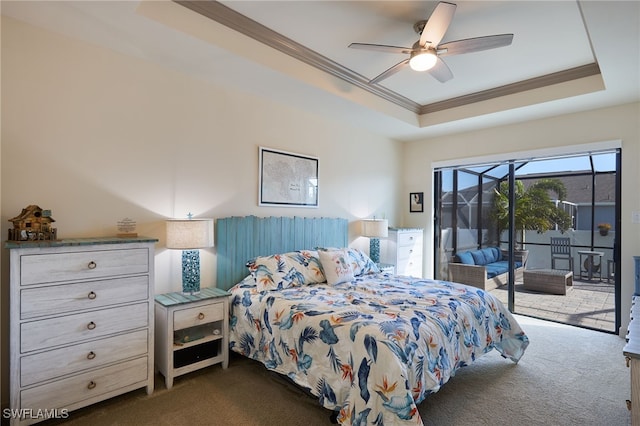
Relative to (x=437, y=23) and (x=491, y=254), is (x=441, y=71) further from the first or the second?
(x=491, y=254)

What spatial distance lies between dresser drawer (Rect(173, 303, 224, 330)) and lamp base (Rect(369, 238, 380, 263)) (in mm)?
2426

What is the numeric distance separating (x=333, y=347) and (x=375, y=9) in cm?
235

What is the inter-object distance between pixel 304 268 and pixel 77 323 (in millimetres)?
1793

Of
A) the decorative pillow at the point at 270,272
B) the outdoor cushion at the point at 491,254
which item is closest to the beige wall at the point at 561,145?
the outdoor cushion at the point at 491,254

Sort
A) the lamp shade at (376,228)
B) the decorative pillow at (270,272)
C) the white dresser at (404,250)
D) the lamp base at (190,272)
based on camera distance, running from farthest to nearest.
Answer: the white dresser at (404,250), the lamp shade at (376,228), the decorative pillow at (270,272), the lamp base at (190,272)

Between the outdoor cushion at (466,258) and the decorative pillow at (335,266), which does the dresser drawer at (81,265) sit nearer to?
the decorative pillow at (335,266)

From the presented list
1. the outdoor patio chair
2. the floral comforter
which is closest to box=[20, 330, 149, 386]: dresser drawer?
the floral comforter

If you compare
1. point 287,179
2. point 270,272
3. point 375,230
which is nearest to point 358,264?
point 375,230

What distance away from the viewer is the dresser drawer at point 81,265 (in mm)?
1901

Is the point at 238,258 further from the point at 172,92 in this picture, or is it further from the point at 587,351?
the point at 587,351

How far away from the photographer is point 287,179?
12.2 ft

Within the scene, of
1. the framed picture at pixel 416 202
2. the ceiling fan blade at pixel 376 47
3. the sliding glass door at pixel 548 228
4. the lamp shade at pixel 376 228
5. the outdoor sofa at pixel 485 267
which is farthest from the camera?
Answer: the framed picture at pixel 416 202

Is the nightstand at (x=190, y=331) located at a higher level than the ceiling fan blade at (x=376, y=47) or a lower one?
lower

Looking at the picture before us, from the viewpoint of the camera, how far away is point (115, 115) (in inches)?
101
